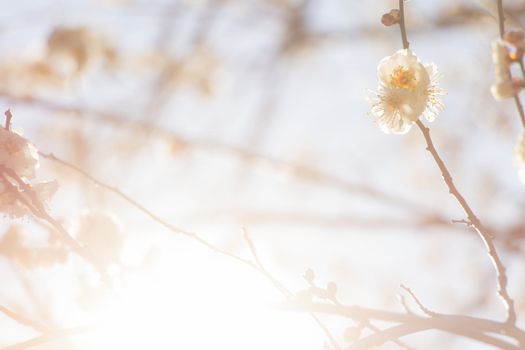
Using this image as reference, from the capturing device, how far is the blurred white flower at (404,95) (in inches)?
52.2

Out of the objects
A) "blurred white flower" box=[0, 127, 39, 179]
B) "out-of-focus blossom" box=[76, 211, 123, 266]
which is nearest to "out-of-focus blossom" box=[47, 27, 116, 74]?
"out-of-focus blossom" box=[76, 211, 123, 266]

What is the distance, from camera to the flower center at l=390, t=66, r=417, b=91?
Answer: 1341 millimetres

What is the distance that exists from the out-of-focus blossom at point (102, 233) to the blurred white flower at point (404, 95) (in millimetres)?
1016

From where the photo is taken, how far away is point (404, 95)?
1.35m

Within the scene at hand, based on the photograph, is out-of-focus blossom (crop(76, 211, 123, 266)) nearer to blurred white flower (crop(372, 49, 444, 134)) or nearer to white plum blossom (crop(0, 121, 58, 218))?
white plum blossom (crop(0, 121, 58, 218))

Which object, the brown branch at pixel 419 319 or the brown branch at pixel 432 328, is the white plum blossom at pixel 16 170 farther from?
the brown branch at pixel 432 328

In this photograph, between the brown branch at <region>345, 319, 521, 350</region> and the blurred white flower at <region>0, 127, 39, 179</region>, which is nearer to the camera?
the brown branch at <region>345, 319, 521, 350</region>

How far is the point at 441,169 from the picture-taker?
3.82ft

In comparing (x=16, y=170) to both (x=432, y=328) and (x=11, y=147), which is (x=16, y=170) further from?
(x=432, y=328)

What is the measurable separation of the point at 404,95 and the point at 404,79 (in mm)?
35

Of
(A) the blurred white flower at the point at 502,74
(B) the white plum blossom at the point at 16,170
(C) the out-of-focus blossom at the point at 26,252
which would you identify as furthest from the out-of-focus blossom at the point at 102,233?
(A) the blurred white flower at the point at 502,74

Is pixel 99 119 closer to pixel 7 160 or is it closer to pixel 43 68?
pixel 43 68

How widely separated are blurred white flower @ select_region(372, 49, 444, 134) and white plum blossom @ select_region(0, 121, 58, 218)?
0.76 m

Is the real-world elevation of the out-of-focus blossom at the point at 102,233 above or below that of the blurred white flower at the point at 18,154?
above
